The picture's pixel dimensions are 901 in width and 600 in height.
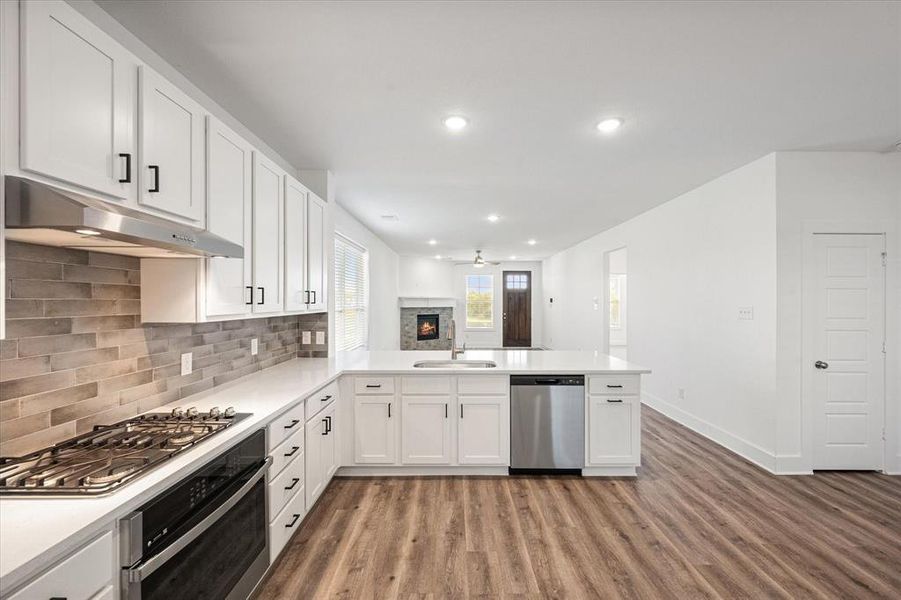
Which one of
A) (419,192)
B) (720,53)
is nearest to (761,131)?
(720,53)

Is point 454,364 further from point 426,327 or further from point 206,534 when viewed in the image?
point 426,327

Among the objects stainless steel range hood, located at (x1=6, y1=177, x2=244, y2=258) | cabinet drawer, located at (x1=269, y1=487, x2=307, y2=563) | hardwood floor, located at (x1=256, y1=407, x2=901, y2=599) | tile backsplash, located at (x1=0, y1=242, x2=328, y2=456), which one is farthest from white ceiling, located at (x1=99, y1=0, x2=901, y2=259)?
hardwood floor, located at (x1=256, y1=407, x2=901, y2=599)

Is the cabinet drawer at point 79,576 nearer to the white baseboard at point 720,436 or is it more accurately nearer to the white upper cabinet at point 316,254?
the white upper cabinet at point 316,254

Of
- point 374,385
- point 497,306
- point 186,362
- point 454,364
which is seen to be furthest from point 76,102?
point 497,306

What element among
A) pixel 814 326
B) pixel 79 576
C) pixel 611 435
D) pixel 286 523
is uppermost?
pixel 814 326

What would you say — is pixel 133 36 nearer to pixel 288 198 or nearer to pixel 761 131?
pixel 288 198

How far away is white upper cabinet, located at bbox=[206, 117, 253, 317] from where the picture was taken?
1.99 metres

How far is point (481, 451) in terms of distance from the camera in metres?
3.32

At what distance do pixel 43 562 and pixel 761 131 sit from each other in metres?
4.17

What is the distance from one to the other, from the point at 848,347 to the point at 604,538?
2783mm

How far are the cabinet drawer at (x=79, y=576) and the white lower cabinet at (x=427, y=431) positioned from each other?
2.26 metres

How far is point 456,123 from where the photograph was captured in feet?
9.02

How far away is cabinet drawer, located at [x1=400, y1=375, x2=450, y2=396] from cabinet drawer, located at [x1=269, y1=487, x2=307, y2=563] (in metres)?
1.10

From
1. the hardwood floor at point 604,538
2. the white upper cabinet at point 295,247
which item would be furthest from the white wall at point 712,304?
the white upper cabinet at point 295,247
